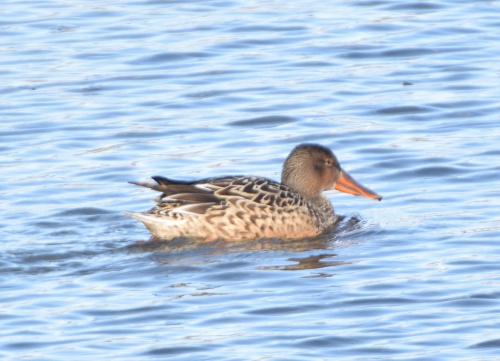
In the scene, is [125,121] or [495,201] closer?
[495,201]

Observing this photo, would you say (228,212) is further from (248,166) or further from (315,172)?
(248,166)

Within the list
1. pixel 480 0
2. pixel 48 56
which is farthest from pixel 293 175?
pixel 480 0

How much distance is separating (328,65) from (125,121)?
3.28 m

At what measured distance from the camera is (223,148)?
565 inches

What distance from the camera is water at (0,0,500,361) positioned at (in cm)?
927

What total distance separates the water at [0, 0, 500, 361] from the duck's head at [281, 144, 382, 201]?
0.31 m

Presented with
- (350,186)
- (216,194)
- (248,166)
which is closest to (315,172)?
(350,186)

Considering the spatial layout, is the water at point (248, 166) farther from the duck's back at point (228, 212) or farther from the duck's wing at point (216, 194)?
the duck's wing at point (216, 194)

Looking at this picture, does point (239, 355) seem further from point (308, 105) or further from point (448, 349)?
point (308, 105)

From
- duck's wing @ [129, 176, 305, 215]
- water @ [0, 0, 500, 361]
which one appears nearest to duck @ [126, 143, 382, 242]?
duck's wing @ [129, 176, 305, 215]

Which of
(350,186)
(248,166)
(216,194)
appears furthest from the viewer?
(248,166)

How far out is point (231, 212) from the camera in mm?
11961

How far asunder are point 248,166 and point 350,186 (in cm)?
136

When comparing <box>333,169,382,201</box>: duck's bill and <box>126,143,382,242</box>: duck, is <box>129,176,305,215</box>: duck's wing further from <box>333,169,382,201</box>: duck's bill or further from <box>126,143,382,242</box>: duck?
<box>333,169,382,201</box>: duck's bill
